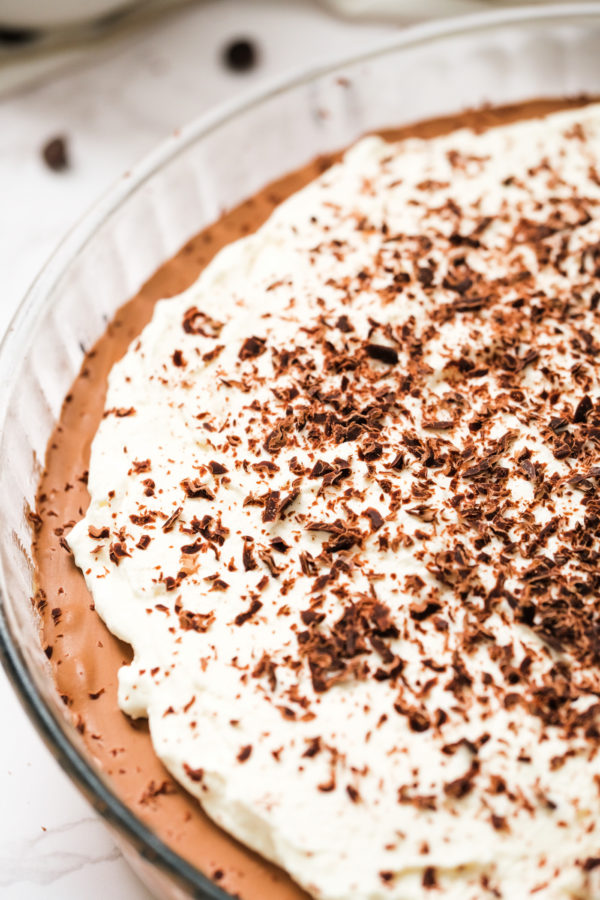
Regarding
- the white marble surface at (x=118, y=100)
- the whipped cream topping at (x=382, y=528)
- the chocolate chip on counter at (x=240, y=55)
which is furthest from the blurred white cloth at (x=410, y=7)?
the whipped cream topping at (x=382, y=528)

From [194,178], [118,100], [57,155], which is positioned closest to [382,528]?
[194,178]

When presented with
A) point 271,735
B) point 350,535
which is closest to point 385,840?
point 271,735

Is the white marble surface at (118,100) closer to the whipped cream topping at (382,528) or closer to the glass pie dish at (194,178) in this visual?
the glass pie dish at (194,178)

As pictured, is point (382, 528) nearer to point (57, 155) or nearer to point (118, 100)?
point (57, 155)

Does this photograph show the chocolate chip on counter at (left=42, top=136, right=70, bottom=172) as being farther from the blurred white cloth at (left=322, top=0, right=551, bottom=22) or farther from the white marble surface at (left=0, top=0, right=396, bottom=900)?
the blurred white cloth at (left=322, top=0, right=551, bottom=22)

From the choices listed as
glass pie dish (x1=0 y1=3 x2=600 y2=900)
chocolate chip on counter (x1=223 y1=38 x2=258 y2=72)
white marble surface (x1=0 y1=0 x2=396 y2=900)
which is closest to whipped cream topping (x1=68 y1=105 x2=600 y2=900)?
glass pie dish (x1=0 y1=3 x2=600 y2=900)
